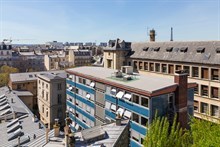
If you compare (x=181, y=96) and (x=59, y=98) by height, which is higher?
(x=181, y=96)

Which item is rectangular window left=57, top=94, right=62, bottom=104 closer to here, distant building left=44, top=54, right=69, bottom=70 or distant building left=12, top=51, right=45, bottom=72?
distant building left=44, top=54, right=69, bottom=70

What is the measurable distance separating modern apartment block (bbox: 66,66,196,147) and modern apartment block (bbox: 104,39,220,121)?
8294 mm

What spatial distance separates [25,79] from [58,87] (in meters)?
16.6

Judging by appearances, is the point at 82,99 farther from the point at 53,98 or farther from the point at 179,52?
the point at 179,52

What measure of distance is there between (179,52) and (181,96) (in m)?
22.1

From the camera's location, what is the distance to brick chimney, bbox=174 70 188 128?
2741cm

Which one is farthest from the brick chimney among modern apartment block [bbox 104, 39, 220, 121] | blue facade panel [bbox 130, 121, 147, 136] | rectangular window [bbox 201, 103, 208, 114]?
rectangular window [bbox 201, 103, 208, 114]

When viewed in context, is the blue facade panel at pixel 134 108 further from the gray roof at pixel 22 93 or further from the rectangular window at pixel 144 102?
the gray roof at pixel 22 93

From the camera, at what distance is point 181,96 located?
27.7 meters

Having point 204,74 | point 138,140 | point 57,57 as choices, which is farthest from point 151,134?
point 57,57

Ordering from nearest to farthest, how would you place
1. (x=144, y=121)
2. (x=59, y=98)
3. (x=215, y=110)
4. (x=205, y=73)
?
(x=144, y=121), (x=215, y=110), (x=205, y=73), (x=59, y=98)

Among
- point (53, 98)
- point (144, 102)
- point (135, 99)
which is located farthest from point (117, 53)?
point (144, 102)

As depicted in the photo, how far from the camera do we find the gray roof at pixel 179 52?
4162 centimetres

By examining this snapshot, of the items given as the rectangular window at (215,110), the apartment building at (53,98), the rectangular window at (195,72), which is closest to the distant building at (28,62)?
the apartment building at (53,98)
